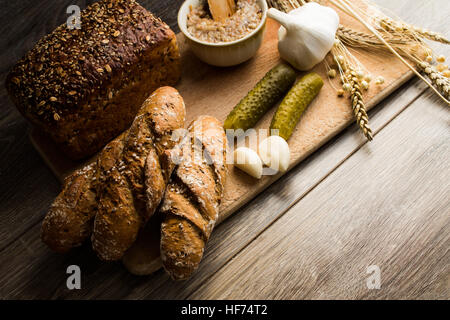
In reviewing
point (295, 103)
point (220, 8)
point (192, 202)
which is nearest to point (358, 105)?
point (295, 103)

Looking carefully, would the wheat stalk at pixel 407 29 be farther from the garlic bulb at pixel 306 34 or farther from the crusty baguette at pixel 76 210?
the crusty baguette at pixel 76 210

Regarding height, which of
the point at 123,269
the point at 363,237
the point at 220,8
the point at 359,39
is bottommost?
the point at 363,237

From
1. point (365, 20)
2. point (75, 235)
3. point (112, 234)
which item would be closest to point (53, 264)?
point (75, 235)

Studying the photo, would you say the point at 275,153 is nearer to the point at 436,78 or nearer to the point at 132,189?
the point at 132,189

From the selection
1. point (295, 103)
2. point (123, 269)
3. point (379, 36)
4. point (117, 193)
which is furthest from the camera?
point (379, 36)

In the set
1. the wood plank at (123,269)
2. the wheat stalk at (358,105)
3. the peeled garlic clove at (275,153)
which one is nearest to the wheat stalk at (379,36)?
the wheat stalk at (358,105)

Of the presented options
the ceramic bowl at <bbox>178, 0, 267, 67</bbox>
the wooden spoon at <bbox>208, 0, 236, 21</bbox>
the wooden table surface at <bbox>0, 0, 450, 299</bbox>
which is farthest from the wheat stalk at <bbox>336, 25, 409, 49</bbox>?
the wooden spoon at <bbox>208, 0, 236, 21</bbox>

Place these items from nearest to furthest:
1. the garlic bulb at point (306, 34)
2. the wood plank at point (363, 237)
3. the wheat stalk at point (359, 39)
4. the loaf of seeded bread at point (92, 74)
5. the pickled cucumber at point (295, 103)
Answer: the wood plank at point (363, 237) → the loaf of seeded bread at point (92, 74) → the pickled cucumber at point (295, 103) → the garlic bulb at point (306, 34) → the wheat stalk at point (359, 39)

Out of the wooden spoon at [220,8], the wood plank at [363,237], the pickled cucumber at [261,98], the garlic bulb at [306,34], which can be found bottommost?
the wood plank at [363,237]
